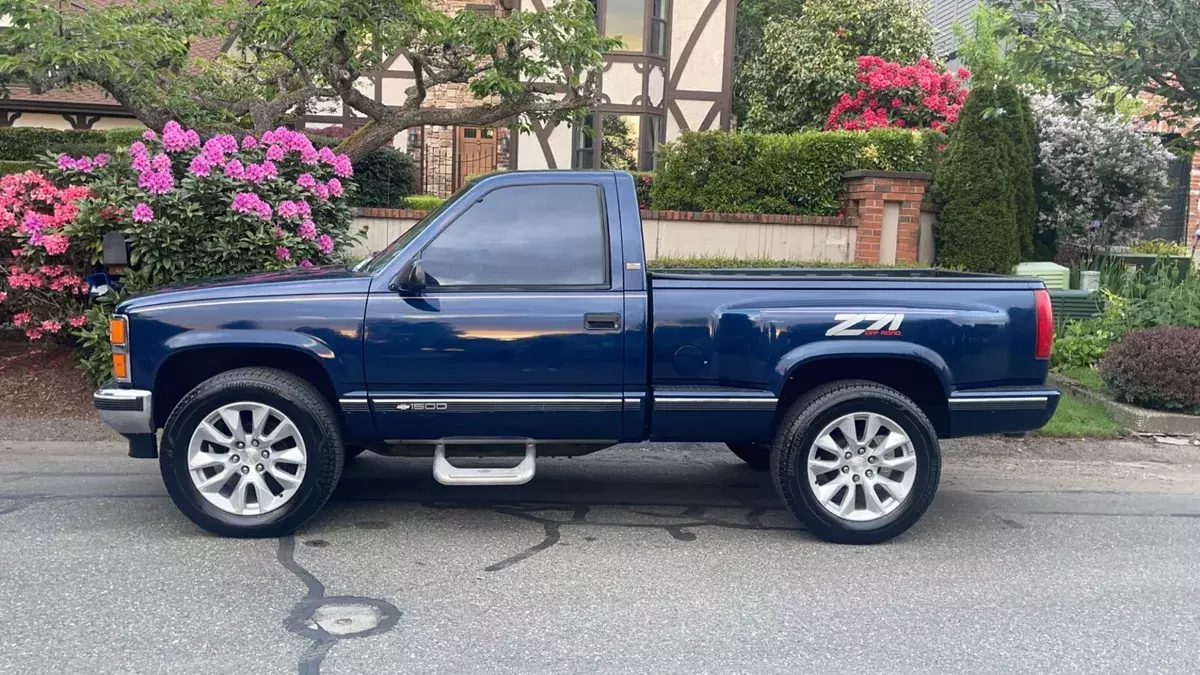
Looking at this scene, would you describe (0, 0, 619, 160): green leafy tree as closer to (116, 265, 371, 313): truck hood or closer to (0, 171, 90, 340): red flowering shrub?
(0, 171, 90, 340): red flowering shrub

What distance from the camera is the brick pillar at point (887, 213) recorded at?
1084 centimetres

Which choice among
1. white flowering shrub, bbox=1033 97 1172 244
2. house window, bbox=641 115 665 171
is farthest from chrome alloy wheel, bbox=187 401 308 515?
house window, bbox=641 115 665 171

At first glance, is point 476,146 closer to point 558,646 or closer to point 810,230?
point 810,230

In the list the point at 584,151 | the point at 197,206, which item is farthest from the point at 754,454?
the point at 584,151

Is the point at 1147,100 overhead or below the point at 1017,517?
overhead

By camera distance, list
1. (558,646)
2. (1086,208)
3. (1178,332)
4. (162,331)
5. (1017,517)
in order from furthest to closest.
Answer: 1. (1086,208)
2. (1178,332)
3. (1017,517)
4. (162,331)
5. (558,646)

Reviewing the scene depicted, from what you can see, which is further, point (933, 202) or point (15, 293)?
point (933, 202)

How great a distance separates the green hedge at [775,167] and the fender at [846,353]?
20.2ft

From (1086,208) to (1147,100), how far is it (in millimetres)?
6383

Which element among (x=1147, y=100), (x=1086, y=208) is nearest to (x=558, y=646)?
(x=1086, y=208)

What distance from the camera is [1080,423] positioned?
8039 millimetres

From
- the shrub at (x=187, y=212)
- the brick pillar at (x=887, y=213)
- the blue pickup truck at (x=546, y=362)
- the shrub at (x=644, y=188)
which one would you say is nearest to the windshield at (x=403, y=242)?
the blue pickup truck at (x=546, y=362)

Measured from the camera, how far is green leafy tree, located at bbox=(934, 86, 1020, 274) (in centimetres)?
1094

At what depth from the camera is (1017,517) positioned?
5941mm
